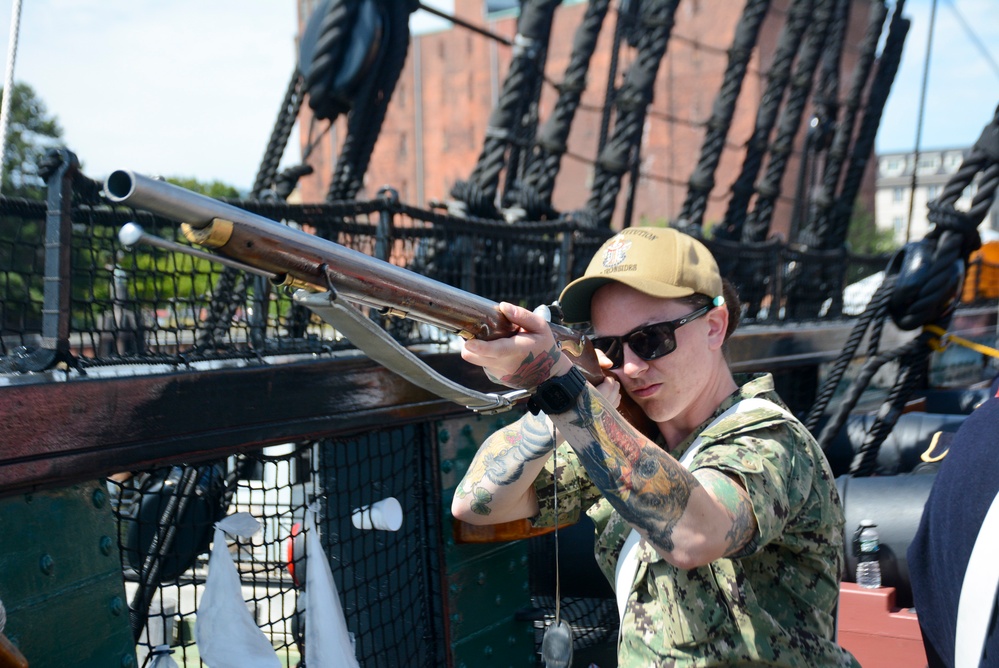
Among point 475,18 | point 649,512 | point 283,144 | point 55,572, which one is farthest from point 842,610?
point 475,18

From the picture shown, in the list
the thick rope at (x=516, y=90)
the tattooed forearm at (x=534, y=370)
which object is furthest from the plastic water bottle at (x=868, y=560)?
the thick rope at (x=516, y=90)

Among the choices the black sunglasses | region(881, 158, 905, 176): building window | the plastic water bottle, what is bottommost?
the plastic water bottle

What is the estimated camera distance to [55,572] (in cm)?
197

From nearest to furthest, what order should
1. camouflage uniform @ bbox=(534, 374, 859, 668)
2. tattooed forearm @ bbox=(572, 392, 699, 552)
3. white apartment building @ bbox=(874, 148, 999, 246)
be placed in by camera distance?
tattooed forearm @ bbox=(572, 392, 699, 552)
camouflage uniform @ bbox=(534, 374, 859, 668)
white apartment building @ bbox=(874, 148, 999, 246)

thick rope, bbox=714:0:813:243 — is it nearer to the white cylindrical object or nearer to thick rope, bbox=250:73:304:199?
thick rope, bbox=250:73:304:199

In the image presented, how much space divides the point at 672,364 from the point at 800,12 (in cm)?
831

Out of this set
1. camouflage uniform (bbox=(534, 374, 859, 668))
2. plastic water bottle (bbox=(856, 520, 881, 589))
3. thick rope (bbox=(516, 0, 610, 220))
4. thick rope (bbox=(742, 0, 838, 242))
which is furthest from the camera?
thick rope (bbox=(742, 0, 838, 242))

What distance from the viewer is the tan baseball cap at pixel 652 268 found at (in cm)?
217

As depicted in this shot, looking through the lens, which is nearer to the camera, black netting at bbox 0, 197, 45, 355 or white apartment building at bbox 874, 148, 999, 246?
black netting at bbox 0, 197, 45, 355

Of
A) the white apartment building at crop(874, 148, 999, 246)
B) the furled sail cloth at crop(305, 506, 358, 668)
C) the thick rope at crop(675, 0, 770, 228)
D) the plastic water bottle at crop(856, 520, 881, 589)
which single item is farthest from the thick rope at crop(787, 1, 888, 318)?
the white apartment building at crop(874, 148, 999, 246)

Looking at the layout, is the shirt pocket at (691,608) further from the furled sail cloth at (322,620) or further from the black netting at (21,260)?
A: the black netting at (21,260)

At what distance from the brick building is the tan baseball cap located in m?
31.2

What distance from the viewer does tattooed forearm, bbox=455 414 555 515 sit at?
7.59 ft

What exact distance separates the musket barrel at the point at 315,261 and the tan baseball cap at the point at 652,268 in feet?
1.43
